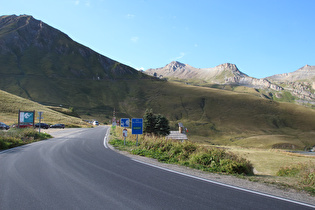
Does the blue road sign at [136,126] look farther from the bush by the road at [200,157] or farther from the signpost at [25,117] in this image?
the signpost at [25,117]

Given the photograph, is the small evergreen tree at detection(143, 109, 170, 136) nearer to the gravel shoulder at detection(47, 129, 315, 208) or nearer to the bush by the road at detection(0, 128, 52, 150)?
the bush by the road at detection(0, 128, 52, 150)

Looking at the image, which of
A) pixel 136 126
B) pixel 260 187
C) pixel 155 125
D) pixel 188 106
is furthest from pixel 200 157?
pixel 188 106

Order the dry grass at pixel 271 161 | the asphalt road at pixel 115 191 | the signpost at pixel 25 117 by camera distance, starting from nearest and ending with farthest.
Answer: the asphalt road at pixel 115 191 < the dry grass at pixel 271 161 < the signpost at pixel 25 117

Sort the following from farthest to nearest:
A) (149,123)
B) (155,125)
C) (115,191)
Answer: (149,123) → (155,125) → (115,191)

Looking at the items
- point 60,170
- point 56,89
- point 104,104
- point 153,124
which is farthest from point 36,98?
point 60,170

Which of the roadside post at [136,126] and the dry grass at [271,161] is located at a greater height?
the roadside post at [136,126]

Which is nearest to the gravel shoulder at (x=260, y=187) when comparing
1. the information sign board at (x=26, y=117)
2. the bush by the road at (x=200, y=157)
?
the bush by the road at (x=200, y=157)

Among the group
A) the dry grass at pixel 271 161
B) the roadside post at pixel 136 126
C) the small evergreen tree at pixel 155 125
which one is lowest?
the dry grass at pixel 271 161

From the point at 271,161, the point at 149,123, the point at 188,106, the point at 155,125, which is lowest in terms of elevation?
the point at 271,161

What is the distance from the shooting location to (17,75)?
5837 inches

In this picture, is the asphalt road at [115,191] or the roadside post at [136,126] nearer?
the asphalt road at [115,191]

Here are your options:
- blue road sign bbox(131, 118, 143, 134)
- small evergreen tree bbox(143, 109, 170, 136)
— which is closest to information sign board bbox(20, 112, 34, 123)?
blue road sign bbox(131, 118, 143, 134)

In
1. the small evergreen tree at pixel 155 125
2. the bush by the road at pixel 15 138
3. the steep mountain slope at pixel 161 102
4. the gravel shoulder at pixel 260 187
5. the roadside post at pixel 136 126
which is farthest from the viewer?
the steep mountain slope at pixel 161 102

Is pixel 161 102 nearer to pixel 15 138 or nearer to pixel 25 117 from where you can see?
pixel 25 117
